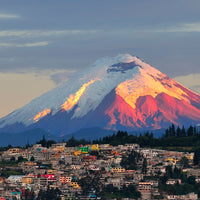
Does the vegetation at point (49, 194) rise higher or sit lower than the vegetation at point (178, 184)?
lower

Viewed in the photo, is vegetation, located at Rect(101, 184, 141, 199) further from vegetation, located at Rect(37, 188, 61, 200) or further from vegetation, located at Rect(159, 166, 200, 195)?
vegetation, located at Rect(37, 188, 61, 200)

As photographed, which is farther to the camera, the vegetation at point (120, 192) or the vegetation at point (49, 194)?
the vegetation at point (120, 192)

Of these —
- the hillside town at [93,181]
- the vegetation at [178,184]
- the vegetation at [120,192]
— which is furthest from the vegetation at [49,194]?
the vegetation at [178,184]

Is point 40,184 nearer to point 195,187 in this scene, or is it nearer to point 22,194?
point 22,194

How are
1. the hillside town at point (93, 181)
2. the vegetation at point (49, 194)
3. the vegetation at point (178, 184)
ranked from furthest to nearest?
the vegetation at point (178, 184) < the hillside town at point (93, 181) < the vegetation at point (49, 194)

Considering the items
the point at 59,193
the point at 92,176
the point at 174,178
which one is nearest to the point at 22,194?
the point at 59,193

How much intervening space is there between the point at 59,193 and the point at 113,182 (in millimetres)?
14830

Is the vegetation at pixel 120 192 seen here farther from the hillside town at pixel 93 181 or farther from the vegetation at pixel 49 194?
the vegetation at pixel 49 194

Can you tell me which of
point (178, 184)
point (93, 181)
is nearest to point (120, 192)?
point (93, 181)

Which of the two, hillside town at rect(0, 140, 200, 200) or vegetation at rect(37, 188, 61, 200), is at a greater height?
hillside town at rect(0, 140, 200, 200)

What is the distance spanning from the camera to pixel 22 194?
173750 mm

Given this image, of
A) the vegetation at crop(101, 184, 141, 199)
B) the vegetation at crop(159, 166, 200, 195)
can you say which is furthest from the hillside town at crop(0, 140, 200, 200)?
the vegetation at crop(159, 166, 200, 195)

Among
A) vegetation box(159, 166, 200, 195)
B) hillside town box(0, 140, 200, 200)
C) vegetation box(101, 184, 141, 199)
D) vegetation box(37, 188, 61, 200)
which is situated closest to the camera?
vegetation box(37, 188, 61, 200)

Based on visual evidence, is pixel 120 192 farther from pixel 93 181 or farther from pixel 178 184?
pixel 178 184
